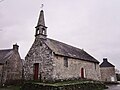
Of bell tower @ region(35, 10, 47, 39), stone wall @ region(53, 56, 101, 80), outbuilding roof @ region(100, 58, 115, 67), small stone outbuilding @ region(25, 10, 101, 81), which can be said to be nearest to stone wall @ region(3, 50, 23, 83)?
small stone outbuilding @ region(25, 10, 101, 81)

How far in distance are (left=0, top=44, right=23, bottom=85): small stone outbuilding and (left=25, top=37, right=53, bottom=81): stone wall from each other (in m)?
6.99

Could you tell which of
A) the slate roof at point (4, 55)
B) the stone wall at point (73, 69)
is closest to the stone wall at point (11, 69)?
the slate roof at point (4, 55)

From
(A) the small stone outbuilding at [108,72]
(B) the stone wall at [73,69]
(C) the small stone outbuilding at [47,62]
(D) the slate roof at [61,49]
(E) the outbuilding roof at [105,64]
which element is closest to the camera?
(C) the small stone outbuilding at [47,62]

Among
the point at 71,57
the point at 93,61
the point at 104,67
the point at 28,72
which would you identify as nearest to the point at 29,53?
the point at 28,72

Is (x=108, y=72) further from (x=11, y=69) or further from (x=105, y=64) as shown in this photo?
(x=11, y=69)

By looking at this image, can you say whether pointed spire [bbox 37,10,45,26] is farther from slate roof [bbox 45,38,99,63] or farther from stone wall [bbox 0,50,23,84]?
stone wall [bbox 0,50,23,84]

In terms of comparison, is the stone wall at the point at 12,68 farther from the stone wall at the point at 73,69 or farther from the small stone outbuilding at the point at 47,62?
the stone wall at the point at 73,69

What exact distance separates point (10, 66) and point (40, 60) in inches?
427

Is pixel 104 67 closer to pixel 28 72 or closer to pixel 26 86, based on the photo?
pixel 28 72

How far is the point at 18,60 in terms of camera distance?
33125 mm

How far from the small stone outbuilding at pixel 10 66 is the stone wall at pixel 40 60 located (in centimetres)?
699

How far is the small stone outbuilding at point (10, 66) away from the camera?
1109 inches

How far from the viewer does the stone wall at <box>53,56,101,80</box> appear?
21.2 metres

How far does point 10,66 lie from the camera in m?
30.2
